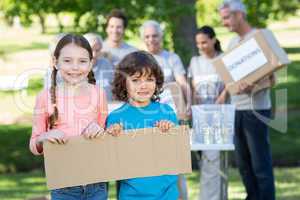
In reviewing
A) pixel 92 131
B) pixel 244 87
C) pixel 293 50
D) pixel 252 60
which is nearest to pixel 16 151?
pixel 244 87

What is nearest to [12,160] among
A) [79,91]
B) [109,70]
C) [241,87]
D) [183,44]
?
[183,44]

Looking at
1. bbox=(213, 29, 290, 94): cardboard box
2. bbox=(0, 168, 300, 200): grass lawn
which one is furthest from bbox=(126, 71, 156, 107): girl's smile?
bbox=(0, 168, 300, 200): grass lawn

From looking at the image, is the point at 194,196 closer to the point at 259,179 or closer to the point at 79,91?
the point at 259,179

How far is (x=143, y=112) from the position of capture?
13.7ft

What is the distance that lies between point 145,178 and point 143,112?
379mm

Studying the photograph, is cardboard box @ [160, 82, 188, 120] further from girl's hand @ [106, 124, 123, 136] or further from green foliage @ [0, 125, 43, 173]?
green foliage @ [0, 125, 43, 173]

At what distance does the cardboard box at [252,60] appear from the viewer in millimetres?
6227

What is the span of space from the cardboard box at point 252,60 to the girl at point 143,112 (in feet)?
7.07

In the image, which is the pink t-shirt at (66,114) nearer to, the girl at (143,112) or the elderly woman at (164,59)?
the girl at (143,112)

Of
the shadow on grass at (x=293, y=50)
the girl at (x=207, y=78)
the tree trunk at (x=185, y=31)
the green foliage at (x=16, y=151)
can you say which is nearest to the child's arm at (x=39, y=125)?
the girl at (x=207, y=78)

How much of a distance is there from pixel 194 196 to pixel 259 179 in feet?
5.70

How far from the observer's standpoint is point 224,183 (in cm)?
702

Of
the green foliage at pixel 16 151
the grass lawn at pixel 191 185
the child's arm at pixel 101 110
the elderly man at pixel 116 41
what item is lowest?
the grass lawn at pixel 191 185

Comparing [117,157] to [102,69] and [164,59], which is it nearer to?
[102,69]
